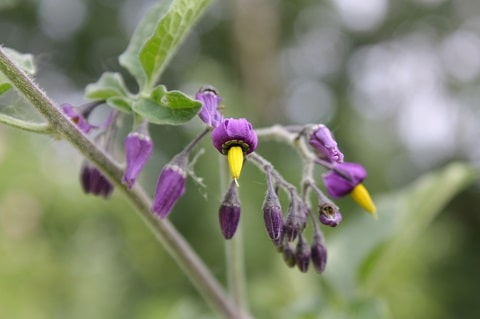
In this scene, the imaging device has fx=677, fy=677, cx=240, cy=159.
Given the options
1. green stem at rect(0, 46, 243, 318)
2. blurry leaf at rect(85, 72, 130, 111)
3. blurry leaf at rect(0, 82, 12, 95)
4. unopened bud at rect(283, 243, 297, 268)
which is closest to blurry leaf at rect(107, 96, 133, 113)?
blurry leaf at rect(85, 72, 130, 111)

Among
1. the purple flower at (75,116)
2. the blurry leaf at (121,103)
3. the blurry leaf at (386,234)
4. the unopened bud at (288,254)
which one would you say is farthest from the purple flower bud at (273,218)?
the blurry leaf at (386,234)

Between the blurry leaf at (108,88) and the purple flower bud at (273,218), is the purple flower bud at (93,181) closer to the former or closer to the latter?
the blurry leaf at (108,88)

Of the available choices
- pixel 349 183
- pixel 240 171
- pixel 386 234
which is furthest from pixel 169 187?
pixel 386 234

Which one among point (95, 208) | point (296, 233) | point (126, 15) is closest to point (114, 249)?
point (95, 208)

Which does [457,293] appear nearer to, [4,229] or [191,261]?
[4,229]

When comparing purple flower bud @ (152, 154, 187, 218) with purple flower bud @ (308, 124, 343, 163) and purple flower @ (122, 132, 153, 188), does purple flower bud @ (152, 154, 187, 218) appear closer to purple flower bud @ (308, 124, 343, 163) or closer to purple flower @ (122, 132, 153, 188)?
purple flower @ (122, 132, 153, 188)

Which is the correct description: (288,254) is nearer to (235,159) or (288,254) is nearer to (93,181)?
(235,159)
